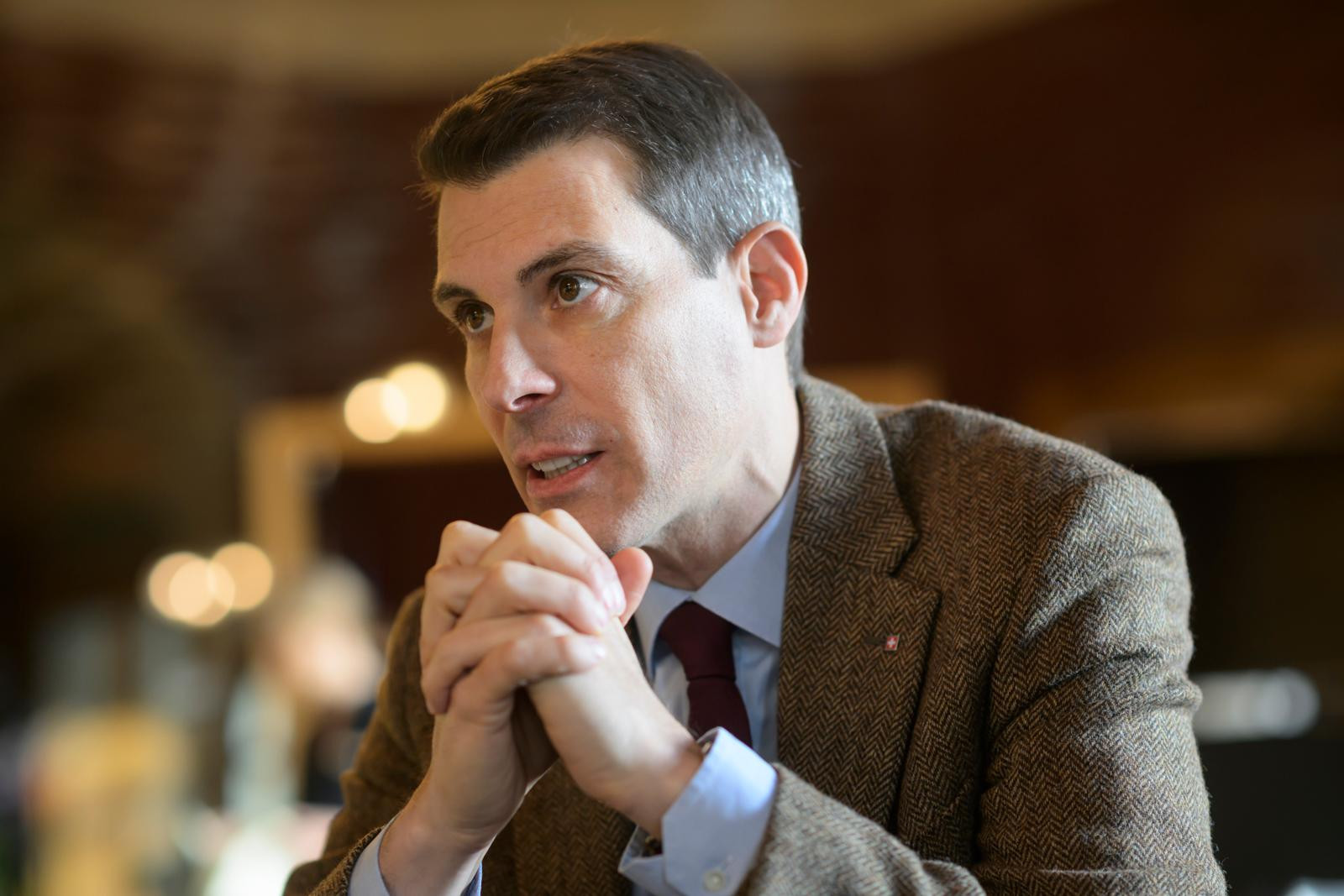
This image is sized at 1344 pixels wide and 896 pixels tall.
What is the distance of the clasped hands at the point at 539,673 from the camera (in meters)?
1.10

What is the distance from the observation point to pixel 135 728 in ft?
19.8

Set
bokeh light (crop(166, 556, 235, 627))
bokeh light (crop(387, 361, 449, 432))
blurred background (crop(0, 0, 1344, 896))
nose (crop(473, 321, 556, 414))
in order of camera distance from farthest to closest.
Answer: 1. bokeh light (crop(166, 556, 235, 627))
2. bokeh light (crop(387, 361, 449, 432))
3. blurred background (crop(0, 0, 1344, 896))
4. nose (crop(473, 321, 556, 414))

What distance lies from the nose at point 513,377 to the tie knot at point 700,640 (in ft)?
1.19

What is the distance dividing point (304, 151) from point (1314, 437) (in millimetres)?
4277

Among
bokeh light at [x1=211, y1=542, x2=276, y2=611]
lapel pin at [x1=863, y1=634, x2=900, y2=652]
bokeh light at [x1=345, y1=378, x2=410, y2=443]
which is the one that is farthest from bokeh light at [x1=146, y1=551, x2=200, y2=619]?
lapel pin at [x1=863, y1=634, x2=900, y2=652]

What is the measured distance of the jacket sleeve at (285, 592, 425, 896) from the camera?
1650 mm

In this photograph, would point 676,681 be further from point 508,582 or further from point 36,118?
point 36,118

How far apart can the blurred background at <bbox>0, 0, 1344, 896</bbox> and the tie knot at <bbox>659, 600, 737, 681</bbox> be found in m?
3.66

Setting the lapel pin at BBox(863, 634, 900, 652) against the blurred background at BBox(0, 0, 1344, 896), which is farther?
the blurred background at BBox(0, 0, 1344, 896)

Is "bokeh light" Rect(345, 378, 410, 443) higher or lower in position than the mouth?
higher

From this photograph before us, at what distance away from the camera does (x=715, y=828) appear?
1091mm

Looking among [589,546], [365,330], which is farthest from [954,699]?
[365,330]

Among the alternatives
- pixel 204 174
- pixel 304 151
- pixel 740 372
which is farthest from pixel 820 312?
pixel 740 372

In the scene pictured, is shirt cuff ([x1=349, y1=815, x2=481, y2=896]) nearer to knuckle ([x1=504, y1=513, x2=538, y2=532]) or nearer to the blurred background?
knuckle ([x1=504, y1=513, x2=538, y2=532])
